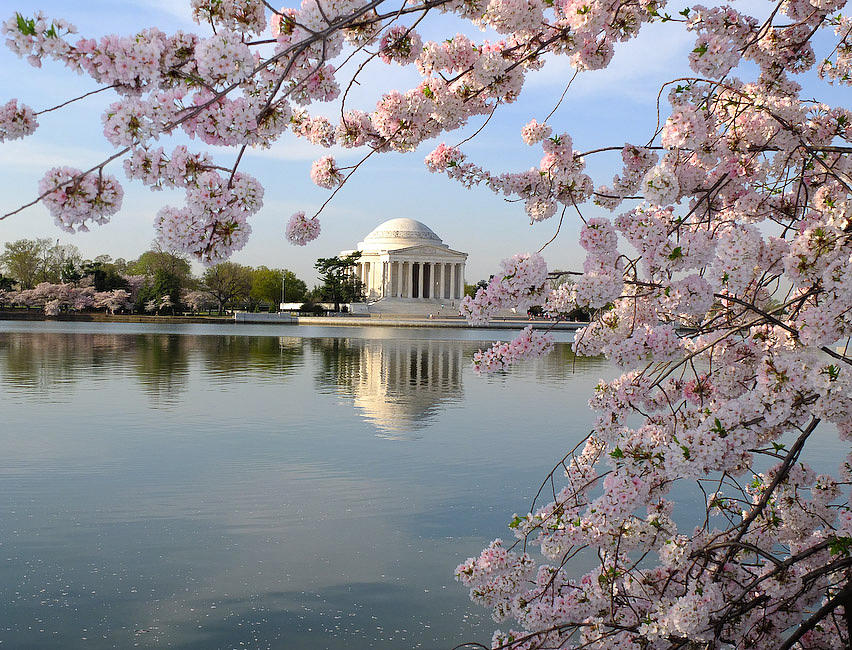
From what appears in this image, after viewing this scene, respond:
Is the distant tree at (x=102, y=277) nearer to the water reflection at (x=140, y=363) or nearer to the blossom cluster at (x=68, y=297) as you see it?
the blossom cluster at (x=68, y=297)

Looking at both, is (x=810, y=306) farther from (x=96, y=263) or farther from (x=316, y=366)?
(x=96, y=263)

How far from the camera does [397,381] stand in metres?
22.6

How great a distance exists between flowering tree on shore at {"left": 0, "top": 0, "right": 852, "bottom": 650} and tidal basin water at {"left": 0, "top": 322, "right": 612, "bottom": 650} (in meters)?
1.56

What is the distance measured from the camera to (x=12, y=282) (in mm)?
92312

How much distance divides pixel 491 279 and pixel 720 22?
6.98 feet

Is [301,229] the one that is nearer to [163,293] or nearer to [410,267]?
[163,293]

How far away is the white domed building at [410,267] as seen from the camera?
12675 centimetres

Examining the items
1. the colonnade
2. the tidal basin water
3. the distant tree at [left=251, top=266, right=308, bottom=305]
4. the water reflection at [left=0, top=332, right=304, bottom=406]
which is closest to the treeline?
the distant tree at [left=251, top=266, right=308, bottom=305]

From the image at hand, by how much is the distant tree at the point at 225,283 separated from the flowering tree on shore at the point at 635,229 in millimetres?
94454

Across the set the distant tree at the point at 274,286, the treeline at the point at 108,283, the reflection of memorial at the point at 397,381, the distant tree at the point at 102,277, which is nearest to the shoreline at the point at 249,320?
the treeline at the point at 108,283

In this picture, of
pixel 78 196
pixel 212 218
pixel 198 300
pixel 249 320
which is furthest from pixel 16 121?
pixel 198 300

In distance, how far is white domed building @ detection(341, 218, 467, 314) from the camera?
127 meters

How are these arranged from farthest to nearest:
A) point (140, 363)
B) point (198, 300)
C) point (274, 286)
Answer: point (274, 286) → point (198, 300) → point (140, 363)

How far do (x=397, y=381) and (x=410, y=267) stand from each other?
347 ft
